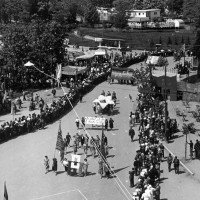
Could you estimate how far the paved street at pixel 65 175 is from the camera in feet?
101

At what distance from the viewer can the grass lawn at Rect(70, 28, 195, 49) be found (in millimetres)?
97188

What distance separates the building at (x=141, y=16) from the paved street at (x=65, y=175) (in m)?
77.5

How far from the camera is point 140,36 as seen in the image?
346ft

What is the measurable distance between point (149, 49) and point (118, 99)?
38.6 m

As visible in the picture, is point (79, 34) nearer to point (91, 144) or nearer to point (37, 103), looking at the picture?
point (37, 103)

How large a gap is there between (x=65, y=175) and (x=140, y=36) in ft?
244

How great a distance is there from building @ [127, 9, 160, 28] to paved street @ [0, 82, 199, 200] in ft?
254

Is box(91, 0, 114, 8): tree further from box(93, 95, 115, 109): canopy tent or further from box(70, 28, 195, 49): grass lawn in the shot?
box(93, 95, 115, 109): canopy tent

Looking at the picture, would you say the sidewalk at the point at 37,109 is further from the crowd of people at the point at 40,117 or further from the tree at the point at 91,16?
the tree at the point at 91,16

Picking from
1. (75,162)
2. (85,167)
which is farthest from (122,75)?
(75,162)

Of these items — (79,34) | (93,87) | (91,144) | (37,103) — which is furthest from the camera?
(79,34)

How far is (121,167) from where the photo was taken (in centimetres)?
3466

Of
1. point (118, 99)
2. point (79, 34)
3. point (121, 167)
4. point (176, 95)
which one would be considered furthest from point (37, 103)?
point (79, 34)

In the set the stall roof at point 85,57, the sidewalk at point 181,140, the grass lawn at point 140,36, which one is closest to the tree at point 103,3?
the grass lawn at point 140,36
